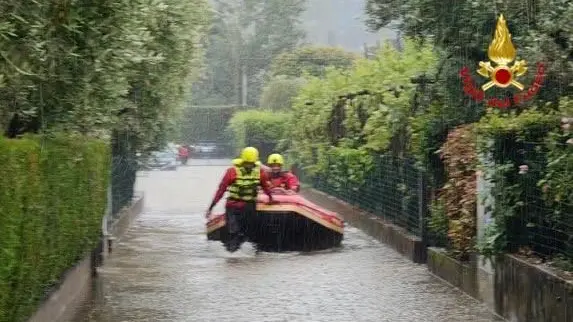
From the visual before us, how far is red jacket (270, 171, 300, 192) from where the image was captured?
18953 mm

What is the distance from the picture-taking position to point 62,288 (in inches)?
436

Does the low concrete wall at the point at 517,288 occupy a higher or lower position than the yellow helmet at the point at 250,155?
lower

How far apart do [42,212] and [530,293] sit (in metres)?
4.10

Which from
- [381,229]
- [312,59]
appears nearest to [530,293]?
[381,229]

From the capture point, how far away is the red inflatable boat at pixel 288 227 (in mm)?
17125

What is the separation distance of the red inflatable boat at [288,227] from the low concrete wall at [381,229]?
33.8 inches

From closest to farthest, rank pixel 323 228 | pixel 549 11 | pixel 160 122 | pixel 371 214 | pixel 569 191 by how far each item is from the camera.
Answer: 1. pixel 569 191
2. pixel 549 11
3. pixel 323 228
4. pixel 371 214
5. pixel 160 122

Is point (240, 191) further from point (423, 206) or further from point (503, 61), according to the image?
point (503, 61)

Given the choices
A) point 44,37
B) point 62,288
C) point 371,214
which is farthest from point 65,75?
point 371,214

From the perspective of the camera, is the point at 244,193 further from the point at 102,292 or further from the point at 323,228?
the point at 102,292

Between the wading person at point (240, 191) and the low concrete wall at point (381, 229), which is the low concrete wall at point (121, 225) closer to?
the wading person at point (240, 191)

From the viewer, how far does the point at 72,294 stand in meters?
11.8

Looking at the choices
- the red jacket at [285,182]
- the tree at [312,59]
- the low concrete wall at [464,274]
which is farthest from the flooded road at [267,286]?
the tree at [312,59]

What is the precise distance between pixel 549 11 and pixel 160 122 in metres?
10.0
